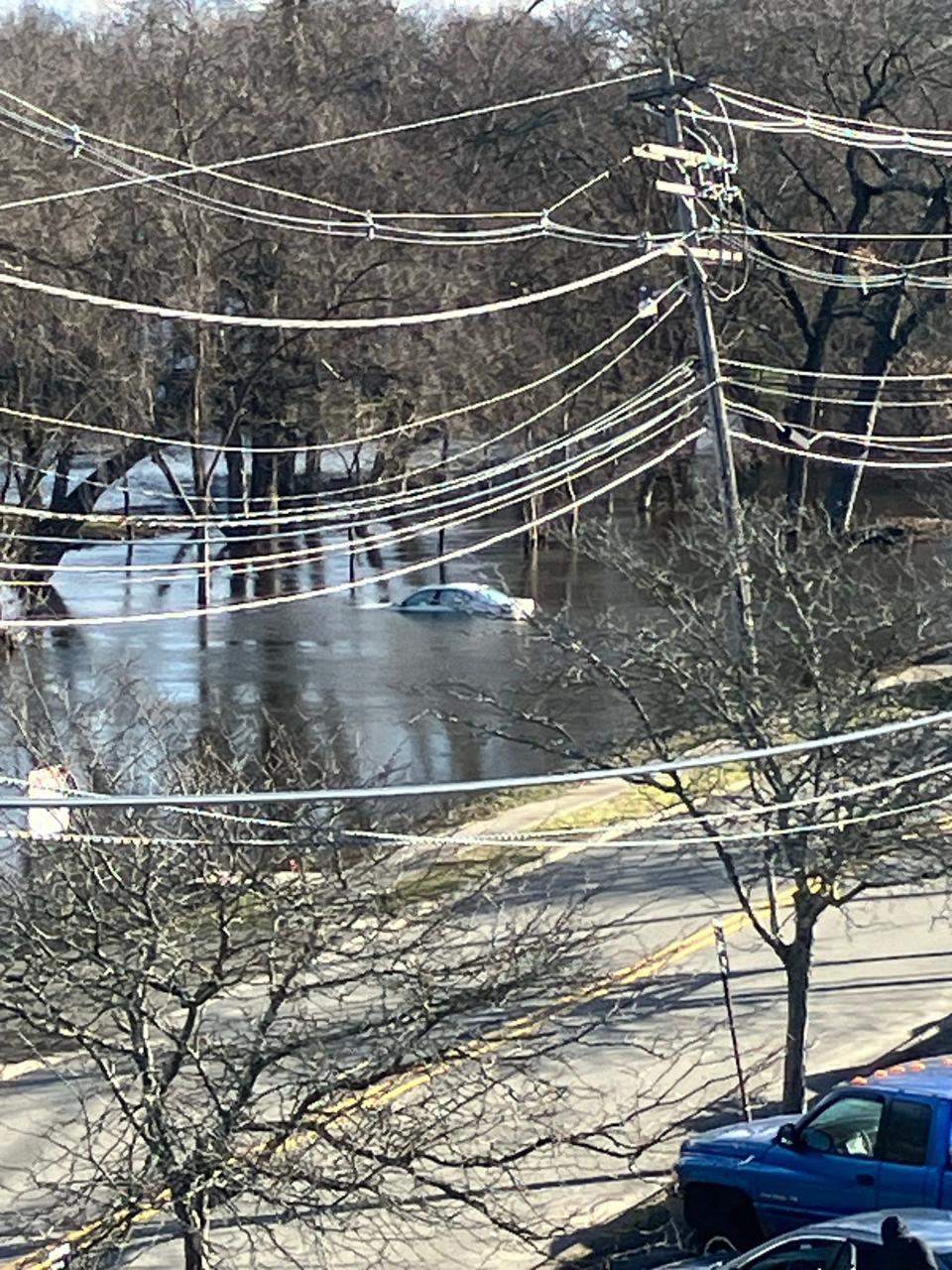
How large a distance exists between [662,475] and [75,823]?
152 feet

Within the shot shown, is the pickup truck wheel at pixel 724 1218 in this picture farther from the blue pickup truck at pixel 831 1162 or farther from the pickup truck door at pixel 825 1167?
the pickup truck door at pixel 825 1167

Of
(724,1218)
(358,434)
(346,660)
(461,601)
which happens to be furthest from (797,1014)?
(358,434)

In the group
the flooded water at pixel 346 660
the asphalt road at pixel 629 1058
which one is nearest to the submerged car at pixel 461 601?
the flooded water at pixel 346 660

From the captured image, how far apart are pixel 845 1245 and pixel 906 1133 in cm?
276

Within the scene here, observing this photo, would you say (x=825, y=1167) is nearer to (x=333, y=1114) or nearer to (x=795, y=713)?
(x=333, y=1114)

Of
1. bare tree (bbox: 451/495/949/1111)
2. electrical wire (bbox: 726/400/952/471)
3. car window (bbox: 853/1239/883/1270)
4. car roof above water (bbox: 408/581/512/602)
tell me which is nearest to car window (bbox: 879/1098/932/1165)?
bare tree (bbox: 451/495/949/1111)

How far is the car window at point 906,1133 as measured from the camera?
33.1ft

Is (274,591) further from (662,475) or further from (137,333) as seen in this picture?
(662,475)

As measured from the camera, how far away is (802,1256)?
7.76 m

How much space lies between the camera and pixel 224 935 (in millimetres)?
9539

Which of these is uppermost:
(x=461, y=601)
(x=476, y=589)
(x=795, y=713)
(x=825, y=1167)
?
(x=476, y=589)

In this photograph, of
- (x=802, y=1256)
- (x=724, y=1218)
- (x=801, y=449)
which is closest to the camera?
(x=802, y=1256)

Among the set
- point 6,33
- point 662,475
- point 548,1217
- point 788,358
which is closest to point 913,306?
point 788,358

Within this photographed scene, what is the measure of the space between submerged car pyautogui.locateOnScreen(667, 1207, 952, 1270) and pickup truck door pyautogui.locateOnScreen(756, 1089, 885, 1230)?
2151 millimetres
